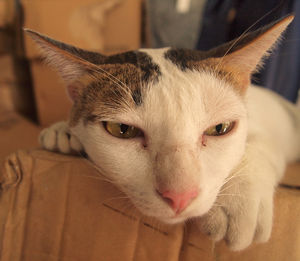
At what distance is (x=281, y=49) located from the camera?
119cm

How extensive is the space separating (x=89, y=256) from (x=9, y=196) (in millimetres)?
323

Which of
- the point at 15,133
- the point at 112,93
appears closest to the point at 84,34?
the point at 15,133

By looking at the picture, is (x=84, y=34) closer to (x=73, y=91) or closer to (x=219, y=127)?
(x=73, y=91)

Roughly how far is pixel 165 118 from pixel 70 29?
6.02ft

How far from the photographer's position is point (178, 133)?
685 millimetres

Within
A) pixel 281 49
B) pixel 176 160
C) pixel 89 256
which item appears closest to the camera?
pixel 176 160

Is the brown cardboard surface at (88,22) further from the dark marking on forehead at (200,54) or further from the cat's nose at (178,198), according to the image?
the cat's nose at (178,198)

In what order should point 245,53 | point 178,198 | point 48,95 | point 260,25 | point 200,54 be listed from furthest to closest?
point 48,95 → point 260,25 → point 200,54 → point 245,53 → point 178,198

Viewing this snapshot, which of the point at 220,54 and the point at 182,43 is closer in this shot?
the point at 220,54

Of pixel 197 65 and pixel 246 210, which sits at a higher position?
pixel 197 65

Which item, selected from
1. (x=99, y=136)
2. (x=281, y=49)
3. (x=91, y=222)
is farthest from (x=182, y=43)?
(x=91, y=222)

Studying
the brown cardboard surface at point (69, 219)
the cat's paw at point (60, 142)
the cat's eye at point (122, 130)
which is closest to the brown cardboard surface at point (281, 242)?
the brown cardboard surface at point (69, 219)

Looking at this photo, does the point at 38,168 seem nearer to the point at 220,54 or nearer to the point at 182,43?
the point at 220,54

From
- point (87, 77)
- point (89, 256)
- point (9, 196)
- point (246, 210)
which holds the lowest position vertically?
point (89, 256)
